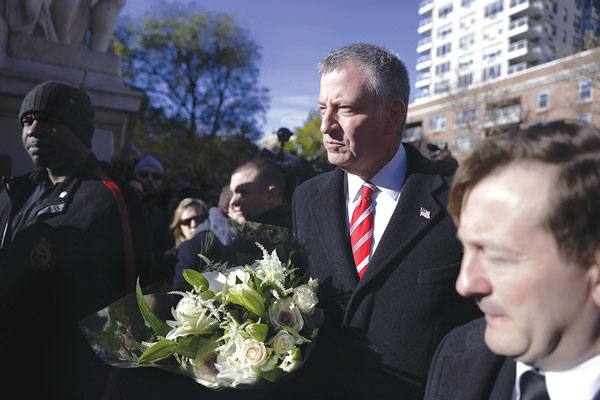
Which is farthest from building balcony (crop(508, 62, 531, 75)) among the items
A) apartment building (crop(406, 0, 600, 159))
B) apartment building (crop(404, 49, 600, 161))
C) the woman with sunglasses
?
the woman with sunglasses

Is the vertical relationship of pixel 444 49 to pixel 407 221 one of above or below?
above

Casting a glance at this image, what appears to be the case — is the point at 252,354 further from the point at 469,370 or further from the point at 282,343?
the point at 469,370

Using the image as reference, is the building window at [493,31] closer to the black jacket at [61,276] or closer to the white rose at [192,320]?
the black jacket at [61,276]

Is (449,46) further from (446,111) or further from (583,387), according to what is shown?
(583,387)

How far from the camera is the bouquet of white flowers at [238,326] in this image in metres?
1.49

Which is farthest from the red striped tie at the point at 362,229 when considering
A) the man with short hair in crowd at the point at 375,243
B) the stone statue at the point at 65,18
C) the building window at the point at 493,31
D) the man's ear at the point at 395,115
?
the building window at the point at 493,31

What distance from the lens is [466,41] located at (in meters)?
60.0

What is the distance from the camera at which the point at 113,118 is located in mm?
6184

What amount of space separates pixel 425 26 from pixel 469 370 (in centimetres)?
7296

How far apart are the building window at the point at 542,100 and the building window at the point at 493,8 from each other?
2178cm

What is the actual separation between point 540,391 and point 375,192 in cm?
121

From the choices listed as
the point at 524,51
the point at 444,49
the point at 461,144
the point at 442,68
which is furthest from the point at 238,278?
the point at 444,49

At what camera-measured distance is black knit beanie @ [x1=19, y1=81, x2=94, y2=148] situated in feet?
8.65

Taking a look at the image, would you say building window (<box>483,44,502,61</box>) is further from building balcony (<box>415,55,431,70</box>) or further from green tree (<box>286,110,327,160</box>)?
green tree (<box>286,110,327,160</box>)
